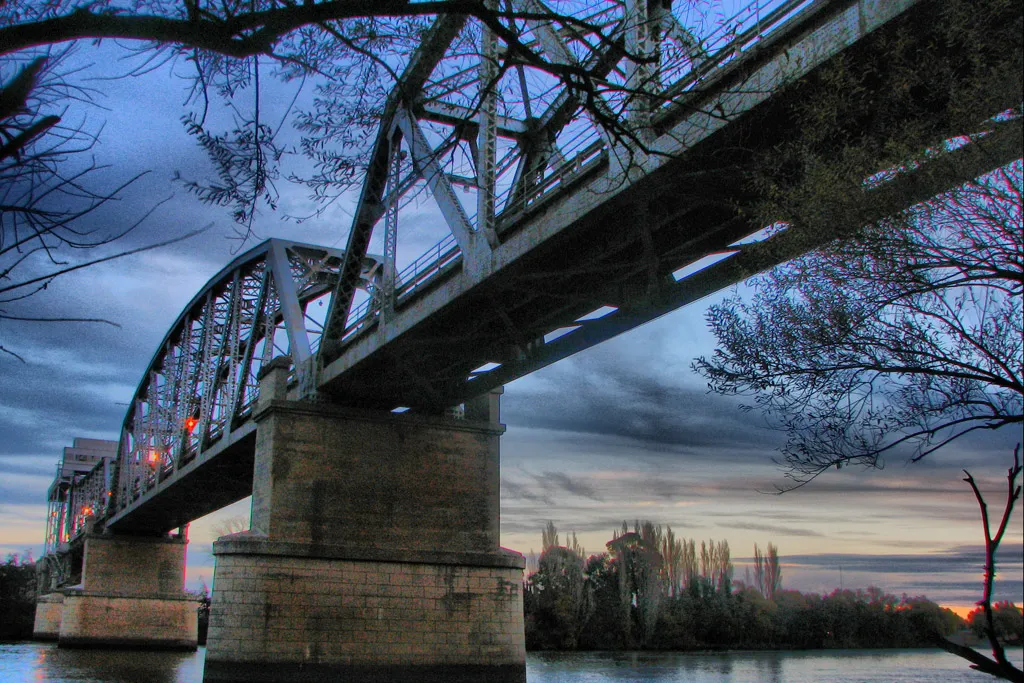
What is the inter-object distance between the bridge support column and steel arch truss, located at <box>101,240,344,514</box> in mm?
2955

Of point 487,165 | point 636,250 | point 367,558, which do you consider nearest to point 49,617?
point 367,558

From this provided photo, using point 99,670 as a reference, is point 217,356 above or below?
above

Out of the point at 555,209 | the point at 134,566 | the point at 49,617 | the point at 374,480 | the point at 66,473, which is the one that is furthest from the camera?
the point at 66,473

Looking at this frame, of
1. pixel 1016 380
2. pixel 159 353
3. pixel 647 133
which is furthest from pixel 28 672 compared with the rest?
pixel 1016 380

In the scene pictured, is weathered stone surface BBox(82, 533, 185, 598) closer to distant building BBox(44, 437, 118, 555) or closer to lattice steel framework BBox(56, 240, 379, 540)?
lattice steel framework BBox(56, 240, 379, 540)

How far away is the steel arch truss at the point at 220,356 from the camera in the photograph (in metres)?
31.4

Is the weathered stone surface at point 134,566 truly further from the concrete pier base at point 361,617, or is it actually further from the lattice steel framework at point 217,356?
the concrete pier base at point 361,617

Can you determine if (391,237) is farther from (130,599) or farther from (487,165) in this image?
(130,599)

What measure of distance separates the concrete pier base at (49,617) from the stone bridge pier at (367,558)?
206ft

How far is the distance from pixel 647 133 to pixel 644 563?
53.5 metres

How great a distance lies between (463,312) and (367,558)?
7545mm

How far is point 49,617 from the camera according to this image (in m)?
78.8

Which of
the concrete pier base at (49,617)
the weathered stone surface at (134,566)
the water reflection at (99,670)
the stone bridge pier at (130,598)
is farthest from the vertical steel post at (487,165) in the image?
the concrete pier base at (49,617)

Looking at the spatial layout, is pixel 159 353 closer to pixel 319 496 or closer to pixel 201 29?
pixel 319 496
